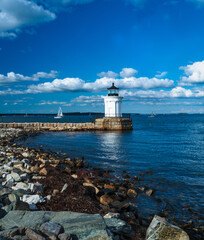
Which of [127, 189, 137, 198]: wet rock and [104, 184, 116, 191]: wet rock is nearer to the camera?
[127, 189, 137, 198]: wet rock

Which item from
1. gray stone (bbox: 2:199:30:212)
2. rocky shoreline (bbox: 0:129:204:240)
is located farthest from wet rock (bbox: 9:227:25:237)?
gray stone (bbox: 2:199:30:212)

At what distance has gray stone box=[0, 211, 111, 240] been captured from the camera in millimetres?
4023

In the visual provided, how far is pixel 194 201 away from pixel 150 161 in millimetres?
7260

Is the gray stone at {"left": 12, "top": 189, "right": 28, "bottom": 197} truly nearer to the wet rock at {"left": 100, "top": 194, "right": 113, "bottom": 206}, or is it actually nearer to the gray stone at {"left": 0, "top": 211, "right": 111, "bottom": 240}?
the gray stone at {"left": 0, "top": 211, "right": 111, "bottom": 240}

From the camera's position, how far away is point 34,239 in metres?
3.72

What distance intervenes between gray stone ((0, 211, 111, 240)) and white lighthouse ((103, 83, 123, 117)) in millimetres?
33359

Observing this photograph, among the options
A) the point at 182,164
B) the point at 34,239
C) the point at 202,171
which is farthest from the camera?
the point at 182,164

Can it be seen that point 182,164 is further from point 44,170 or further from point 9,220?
point 9,220

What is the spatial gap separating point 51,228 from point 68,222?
1.29 ft

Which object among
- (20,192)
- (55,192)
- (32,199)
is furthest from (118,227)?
(20,192)

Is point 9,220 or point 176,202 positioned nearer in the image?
point 9,220

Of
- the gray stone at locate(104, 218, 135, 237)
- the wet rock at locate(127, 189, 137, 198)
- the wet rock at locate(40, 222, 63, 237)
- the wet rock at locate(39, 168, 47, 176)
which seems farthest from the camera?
the wet rock at locate(39, 168, 47, 176)

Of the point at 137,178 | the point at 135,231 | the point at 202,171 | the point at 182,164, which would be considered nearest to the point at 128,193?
the point at 137,178

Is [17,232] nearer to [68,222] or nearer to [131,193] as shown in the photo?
[68,222]
